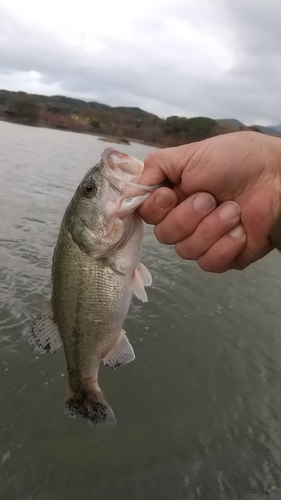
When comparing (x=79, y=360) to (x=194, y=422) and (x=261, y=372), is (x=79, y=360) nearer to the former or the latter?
(x=194, y=422)

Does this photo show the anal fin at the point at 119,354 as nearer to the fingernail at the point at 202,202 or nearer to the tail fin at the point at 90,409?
the tail fin at the point at 90,409

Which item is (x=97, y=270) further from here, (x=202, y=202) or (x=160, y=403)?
(x=160, y=403)

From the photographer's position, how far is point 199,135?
57719 millimetres

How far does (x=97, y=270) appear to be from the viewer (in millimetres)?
2883

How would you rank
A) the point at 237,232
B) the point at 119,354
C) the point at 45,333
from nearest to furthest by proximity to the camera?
1. the point at 237,232
2. the point at 45,333
3. the point at 119,354

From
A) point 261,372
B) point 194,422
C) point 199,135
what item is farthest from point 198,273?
point 199,135

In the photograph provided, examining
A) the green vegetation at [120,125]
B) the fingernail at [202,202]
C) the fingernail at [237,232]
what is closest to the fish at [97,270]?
the fingernail at [202,202]

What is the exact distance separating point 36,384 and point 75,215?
4.19 metres

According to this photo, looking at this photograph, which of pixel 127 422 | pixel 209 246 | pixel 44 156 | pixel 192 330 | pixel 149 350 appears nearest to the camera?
pixel 209 246

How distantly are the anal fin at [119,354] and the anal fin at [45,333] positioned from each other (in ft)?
1.48

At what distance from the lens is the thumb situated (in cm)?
283

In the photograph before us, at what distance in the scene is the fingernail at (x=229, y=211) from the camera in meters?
2.91

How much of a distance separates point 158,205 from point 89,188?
20.2 inches

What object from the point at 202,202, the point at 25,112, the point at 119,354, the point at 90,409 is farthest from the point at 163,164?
the point at 25,112
